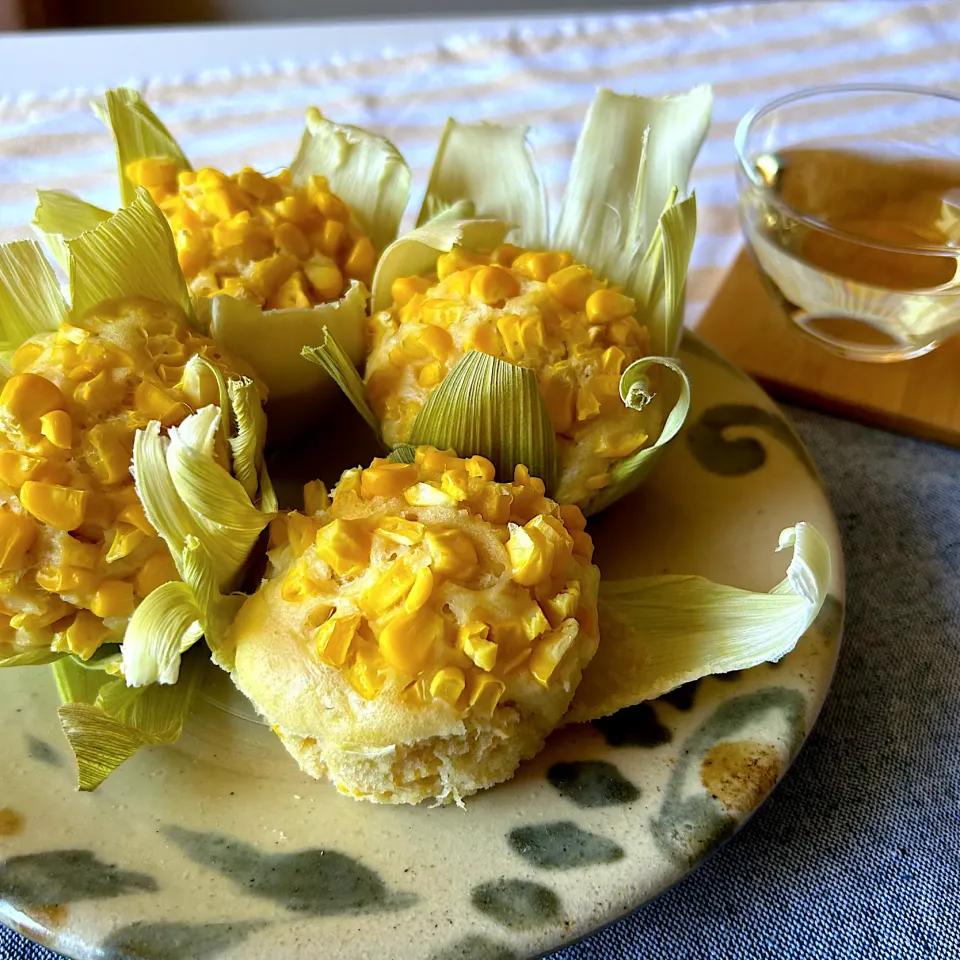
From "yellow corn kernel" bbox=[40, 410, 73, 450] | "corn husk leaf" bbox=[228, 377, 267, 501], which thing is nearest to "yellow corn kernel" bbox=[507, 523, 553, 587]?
"corn husk leaf" bbox=[228, 377, 267, 501]

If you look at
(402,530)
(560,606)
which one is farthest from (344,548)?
(560,606)

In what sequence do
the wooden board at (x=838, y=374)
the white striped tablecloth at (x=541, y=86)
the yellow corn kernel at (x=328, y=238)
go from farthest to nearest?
the white striped tablecloth at (x=541, y=86) → the wooden board at (x=838, y=374) → the yellow corn kernel at (x=328, y=238)

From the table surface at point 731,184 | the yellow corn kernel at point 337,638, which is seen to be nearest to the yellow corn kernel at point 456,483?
the yellow corn kernel at point 337,638

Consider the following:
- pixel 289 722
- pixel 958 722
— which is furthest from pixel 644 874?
pixel 958 722

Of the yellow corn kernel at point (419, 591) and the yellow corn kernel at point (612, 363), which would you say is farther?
the yellow corn kernel at point (612, 363)

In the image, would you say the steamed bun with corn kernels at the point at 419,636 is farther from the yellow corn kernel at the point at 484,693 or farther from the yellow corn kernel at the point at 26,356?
the yellow corn kernel at the point at 26,356

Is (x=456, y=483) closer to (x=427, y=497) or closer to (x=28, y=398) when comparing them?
(x=427, y=497)

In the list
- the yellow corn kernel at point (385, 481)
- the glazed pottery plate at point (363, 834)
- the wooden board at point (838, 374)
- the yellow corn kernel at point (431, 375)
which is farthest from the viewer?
the wooden board at point (838, 374)
